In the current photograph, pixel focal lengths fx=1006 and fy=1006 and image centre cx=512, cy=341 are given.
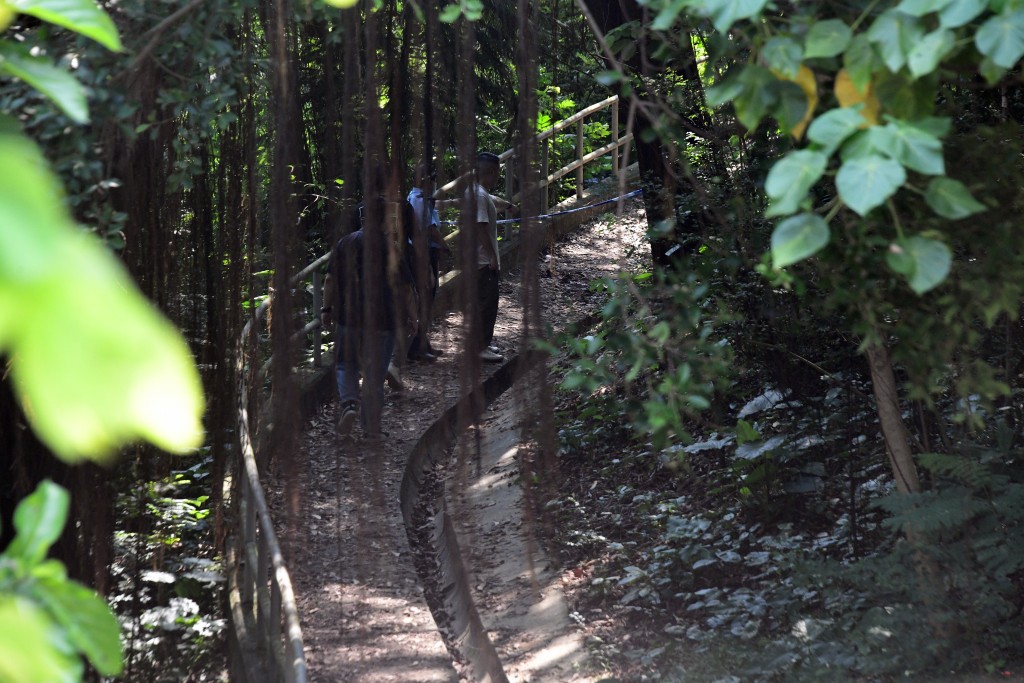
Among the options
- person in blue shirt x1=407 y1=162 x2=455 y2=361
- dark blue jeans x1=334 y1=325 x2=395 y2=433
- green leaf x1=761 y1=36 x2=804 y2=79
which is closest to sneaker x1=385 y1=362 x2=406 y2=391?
person in blue shirt x1=407 y1=162 x2=455 y2=361

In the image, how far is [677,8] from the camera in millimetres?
1931

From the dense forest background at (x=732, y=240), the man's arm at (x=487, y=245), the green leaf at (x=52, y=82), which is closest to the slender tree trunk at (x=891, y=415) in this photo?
the dense forest background at (x=732, y=240)

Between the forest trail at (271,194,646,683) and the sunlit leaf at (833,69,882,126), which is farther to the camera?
the forest trail at (271,194,646,683)

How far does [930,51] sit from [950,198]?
0.89 feet

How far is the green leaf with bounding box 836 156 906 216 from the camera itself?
5.06 ft

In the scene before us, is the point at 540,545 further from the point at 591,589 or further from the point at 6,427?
the point at 6,427

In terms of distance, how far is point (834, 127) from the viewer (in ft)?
5.44

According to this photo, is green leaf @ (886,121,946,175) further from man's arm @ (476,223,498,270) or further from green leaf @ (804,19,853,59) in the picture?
man's arm @ (476,223,498,270)

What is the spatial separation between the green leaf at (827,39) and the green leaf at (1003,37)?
0.22m

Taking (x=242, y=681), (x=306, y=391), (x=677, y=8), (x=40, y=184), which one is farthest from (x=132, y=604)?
(x=40, y=184)

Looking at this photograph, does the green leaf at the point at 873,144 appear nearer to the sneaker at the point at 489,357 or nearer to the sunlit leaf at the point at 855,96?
the sunlit leaf at the point at 855,96

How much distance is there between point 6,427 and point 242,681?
6.04 feet

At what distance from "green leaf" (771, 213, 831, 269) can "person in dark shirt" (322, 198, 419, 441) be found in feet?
11.2

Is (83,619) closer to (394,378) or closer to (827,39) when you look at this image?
(827,39)
